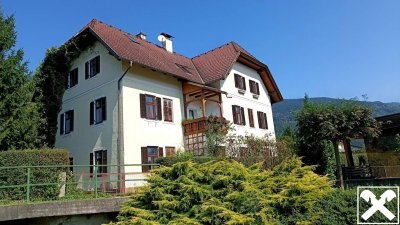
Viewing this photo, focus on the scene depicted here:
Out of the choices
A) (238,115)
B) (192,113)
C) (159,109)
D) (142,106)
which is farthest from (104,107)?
(238,115)

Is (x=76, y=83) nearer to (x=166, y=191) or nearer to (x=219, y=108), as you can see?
(x=219, y=108)

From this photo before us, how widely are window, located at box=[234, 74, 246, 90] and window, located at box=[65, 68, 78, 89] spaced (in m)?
11.5

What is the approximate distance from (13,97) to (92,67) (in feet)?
22.4

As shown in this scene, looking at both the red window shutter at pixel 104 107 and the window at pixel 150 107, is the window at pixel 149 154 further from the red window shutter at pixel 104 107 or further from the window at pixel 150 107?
the red window shutter at pixel 104 107

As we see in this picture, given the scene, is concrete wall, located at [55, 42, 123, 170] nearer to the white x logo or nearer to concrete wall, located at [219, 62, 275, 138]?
concrete wall, located at [219, 62, 275, 138]

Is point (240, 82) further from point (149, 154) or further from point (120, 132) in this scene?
point (120, 132)

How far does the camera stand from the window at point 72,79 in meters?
22.2

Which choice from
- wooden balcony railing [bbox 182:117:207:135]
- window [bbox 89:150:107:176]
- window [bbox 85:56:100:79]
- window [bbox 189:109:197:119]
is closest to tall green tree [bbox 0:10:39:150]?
window [bbox 89:150:107:176]

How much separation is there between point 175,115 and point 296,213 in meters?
A: 14.2

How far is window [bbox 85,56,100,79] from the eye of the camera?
20.7 meters


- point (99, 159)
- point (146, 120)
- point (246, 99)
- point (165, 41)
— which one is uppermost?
point (165, 41)

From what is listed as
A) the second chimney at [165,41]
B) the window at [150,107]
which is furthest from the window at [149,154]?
the second chimney at [165,41]

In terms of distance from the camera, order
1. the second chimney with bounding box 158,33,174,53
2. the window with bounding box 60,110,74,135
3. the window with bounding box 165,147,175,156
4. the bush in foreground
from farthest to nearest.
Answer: the second chimney with bounding box 158,33,174,53 → the window with bounding box 60,110,74,135 → the window with bounding box 165,147,175,156 → the bush in foreground

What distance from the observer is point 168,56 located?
25.3 m
